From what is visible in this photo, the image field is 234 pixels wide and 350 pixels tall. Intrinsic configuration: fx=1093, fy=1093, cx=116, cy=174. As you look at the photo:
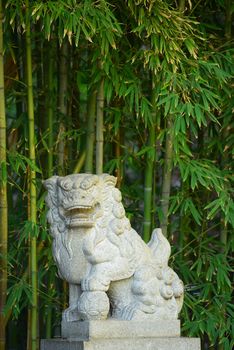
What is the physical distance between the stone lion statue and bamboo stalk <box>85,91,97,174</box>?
3.71 feet

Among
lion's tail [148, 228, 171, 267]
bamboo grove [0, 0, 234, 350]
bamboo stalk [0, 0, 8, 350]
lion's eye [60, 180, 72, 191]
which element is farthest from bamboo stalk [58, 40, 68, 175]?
lion's eye [60, 180, 72, 191]

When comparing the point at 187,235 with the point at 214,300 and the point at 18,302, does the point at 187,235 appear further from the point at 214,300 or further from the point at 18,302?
the point at 18,302

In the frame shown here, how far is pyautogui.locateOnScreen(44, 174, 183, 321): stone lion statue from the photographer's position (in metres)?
5.81

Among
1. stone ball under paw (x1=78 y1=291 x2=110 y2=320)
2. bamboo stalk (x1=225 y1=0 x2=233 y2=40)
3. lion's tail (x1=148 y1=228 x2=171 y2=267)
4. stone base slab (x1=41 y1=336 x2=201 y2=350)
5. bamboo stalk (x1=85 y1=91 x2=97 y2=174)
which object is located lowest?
stone base slab (x1=41 y1=336 x2=201 y2=350)

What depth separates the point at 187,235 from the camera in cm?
762

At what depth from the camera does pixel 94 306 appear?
573 cm

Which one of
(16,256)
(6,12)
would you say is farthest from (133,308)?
(6,12)

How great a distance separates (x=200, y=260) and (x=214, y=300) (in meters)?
0.28

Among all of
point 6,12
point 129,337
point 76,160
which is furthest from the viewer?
point 76,160

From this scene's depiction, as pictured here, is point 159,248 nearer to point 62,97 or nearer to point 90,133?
point 90,133

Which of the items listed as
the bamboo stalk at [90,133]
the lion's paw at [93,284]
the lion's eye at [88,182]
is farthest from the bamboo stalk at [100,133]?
the lion's paw at [93,284]

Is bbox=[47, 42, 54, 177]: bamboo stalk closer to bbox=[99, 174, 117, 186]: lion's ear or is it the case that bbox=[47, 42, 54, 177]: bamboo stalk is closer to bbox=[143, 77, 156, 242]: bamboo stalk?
bbox=[143, 77, 156, 242]: bamboo stalk

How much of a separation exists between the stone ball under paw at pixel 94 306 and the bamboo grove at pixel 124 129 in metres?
1.07

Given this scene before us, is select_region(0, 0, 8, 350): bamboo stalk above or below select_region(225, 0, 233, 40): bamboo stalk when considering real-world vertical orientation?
below
